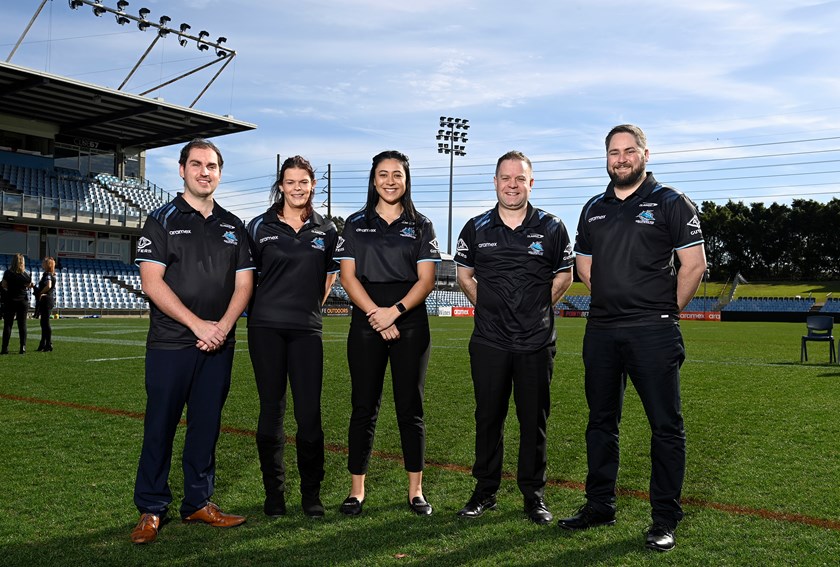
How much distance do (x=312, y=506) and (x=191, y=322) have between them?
4.05 ft

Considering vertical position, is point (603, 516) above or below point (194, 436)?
below

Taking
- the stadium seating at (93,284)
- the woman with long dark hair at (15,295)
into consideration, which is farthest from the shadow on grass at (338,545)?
the stadium seating at (93,284)

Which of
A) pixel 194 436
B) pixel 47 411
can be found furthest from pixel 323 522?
pixel 47 411

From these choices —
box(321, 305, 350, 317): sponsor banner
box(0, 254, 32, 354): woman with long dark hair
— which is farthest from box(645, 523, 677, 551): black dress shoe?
box(321, 305, 350, 317): sponsor banner

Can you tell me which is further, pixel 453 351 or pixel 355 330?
pixel 453 351

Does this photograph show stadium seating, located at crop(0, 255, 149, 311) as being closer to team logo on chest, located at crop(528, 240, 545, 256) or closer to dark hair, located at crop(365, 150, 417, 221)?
dark hair, located at crop(365, 150, 417, 221)

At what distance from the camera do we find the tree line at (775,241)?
69688 millimetres

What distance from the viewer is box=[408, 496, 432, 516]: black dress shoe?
415cm

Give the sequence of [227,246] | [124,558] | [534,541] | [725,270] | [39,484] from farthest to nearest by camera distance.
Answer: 1. [725,270]
2. [39,484]
3. [227,246]
4. [534,541]
5. [124,558]

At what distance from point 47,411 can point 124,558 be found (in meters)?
4.79

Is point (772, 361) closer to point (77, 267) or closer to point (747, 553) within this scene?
point (747, 553)

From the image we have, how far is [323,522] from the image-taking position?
13.1 ft

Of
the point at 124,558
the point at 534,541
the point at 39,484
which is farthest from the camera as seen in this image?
the point at 39,484

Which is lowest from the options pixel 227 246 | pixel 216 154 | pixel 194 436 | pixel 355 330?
pixel 194 436
